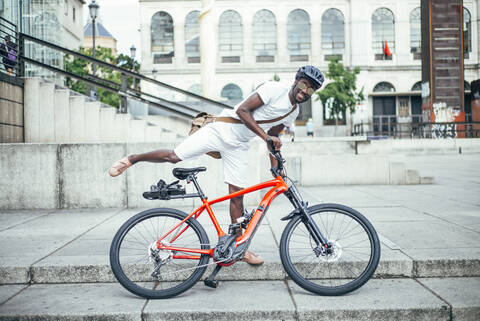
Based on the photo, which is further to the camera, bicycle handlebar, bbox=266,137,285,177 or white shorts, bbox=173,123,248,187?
white shorts, bbox=173,123,248,187

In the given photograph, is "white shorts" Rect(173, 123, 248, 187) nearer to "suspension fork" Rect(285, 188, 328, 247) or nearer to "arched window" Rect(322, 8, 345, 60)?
"suspension fork" Rect(285, 188, 328, 247)

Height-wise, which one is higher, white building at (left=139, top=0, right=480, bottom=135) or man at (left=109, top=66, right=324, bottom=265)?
white building at (left=139, top=0, right=480, bottom=135)

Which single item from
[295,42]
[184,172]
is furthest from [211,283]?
[295,42]

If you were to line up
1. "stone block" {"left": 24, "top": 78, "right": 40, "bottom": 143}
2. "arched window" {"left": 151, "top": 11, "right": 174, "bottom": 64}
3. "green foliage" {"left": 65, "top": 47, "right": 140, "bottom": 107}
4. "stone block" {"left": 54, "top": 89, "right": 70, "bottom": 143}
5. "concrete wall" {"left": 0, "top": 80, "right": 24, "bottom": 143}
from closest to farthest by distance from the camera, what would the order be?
"concrete wall" {"left": 0, "top": 80, "right": 24, "bottom": 143} → "stone block" {"left": 24, "top": 78, "right": 40, "bottom": 143} → "stone block" {"left": 54, "top": 89, "right": 70, "bottom": 143} → "green foliage" {"left": 65, "top": 47, "right": 140, "bottom": 107} → "arched window" {"left": 151, "top": 11, "right": 174, "bottom": 64}

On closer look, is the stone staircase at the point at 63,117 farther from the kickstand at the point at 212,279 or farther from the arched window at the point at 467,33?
the arched window at the point at 467,33

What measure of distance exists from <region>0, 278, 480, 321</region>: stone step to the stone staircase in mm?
5156

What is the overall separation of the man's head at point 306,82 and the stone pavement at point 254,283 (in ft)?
5.19

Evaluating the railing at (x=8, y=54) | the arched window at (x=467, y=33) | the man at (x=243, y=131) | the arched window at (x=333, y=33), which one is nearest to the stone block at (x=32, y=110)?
the railing at (x=8, y=54)

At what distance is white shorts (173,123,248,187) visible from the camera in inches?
154

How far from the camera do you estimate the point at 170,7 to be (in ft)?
135

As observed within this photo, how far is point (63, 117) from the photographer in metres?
8.57

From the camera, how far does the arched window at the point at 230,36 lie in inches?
1624

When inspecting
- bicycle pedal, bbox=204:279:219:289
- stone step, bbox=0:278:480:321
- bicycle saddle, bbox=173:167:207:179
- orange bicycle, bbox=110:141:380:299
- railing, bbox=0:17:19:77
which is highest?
railing, bbox=0:17:19:77

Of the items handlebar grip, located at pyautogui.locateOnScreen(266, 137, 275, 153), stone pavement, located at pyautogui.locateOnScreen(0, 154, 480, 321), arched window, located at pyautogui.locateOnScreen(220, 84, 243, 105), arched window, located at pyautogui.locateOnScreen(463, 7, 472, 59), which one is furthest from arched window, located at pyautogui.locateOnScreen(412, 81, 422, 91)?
handlebar grip, located at pyautogui.locateOnScreen(266, 137, 275, 153)
